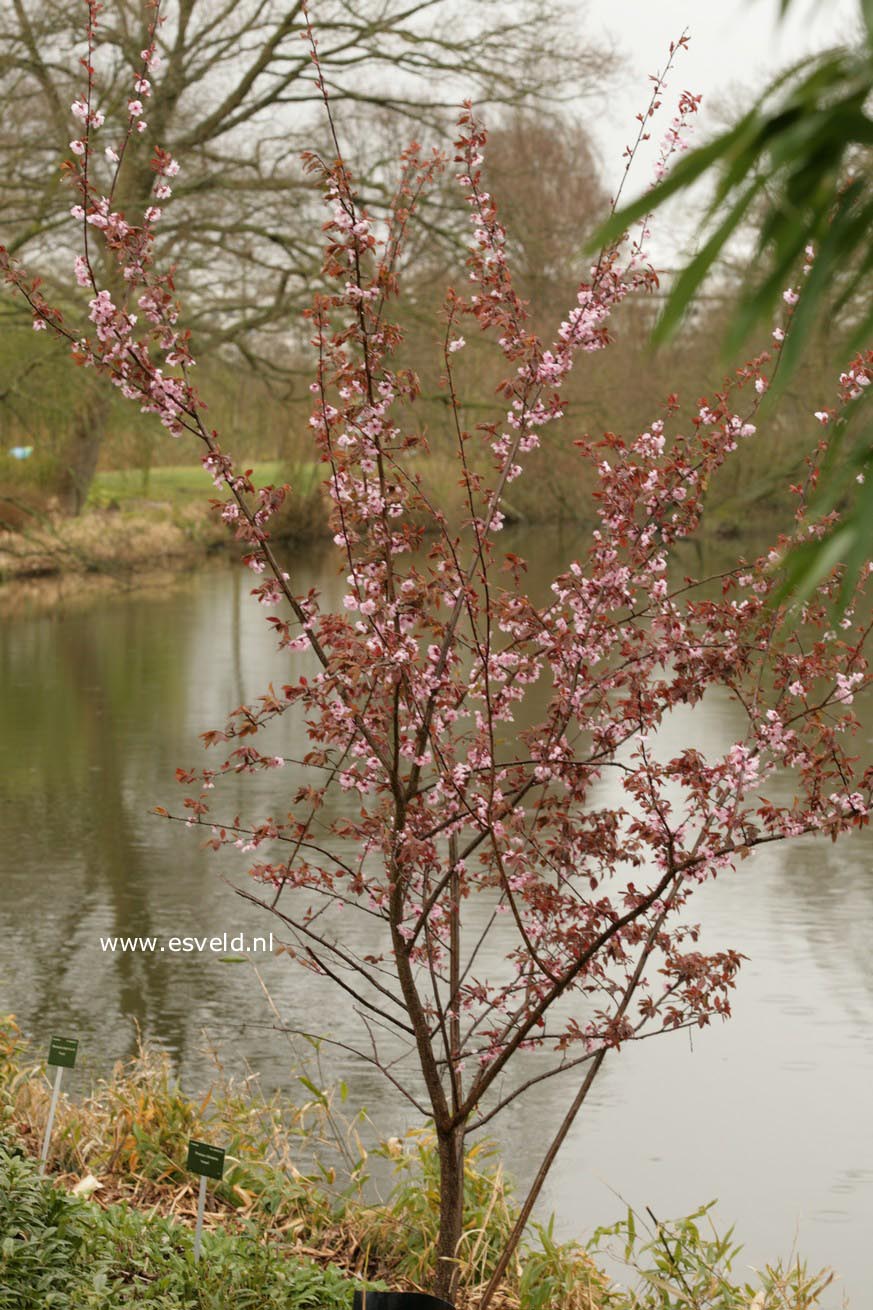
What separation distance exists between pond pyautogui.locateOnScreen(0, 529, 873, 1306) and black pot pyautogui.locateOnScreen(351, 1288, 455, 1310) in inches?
54.8

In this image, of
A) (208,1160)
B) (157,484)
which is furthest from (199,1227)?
(157,484)

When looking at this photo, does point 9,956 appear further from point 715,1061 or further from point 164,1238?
point 164,1238

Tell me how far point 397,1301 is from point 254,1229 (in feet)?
3.04

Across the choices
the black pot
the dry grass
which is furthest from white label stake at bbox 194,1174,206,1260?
the dry grass

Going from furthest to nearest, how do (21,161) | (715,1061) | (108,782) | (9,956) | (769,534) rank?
(769,534)
(21,161)
(108,782)
(9,956)
(715,1061)

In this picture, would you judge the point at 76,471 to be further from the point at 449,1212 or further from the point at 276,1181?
the point at 449,1212

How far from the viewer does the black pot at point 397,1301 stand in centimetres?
349

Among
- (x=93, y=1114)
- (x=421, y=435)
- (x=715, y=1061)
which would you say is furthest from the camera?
(x=715, y=1061)

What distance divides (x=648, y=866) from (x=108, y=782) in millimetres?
4062

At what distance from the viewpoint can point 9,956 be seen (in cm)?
769

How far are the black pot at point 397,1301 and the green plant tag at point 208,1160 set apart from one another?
1.52ft

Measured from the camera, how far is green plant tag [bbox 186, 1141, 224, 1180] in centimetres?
395

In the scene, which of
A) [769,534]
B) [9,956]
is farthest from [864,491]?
[769,534]

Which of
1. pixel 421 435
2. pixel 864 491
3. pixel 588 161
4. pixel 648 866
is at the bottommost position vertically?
pixel 648 866
